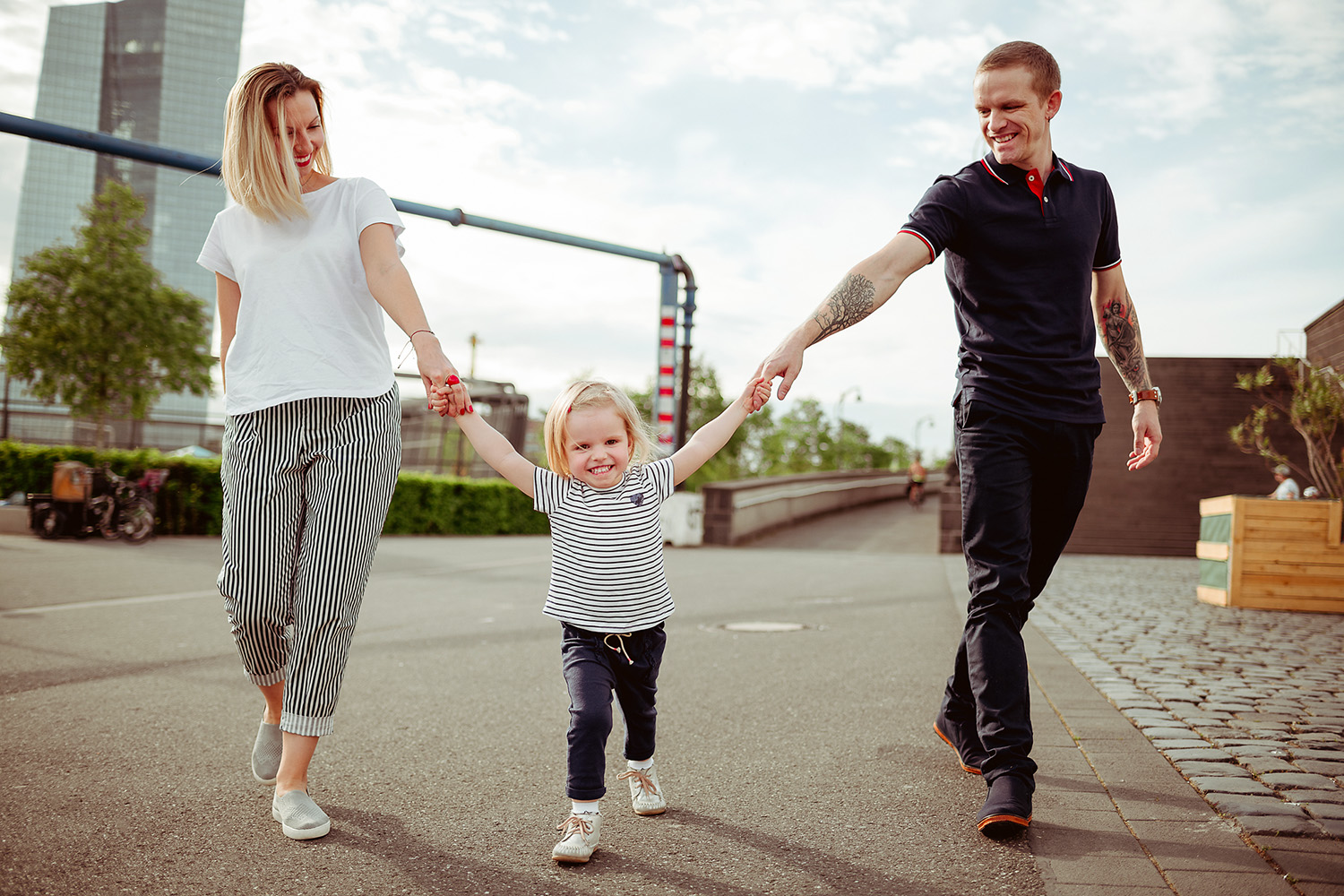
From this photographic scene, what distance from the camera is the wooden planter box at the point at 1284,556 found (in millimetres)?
9414

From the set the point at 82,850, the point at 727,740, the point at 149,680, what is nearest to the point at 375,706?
the point at 149,680

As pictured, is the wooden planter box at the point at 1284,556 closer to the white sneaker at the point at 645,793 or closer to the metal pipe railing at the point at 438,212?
the metal pipe railing at the point at 438,212

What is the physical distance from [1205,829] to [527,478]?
2043mm

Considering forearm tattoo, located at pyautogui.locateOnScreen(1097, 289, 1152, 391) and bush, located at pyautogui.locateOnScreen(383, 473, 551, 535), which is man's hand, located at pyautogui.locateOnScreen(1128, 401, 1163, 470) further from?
bush, located at pyautogui.locateOnScreen(383, 473, 551, 535)

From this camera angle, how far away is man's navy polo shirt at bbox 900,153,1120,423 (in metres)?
3.09

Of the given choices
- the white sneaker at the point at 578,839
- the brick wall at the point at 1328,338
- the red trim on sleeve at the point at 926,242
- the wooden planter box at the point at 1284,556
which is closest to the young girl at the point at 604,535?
the white sneaker at the point at 578,839

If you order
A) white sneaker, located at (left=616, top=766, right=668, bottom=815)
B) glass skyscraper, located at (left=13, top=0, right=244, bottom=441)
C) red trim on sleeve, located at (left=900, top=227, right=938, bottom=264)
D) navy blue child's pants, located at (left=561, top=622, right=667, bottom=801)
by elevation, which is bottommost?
white sneaker, located at (left=616, top=766, right=668, bottom=815)

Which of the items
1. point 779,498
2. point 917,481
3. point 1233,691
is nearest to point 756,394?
point 1233,691

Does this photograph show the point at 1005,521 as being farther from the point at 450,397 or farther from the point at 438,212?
the point at 438,212

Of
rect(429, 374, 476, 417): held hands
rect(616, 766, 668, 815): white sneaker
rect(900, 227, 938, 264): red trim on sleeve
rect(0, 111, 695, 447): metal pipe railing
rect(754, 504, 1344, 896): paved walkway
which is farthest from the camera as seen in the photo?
rect(0, 111, 695, 447): metal pipe railing

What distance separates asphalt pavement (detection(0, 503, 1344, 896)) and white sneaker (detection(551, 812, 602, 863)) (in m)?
0.04

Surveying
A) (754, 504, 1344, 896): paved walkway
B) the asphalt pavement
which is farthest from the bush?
(754, 504, 1344, 896): paved walkway

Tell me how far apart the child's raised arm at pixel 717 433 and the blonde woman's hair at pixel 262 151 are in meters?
1.22

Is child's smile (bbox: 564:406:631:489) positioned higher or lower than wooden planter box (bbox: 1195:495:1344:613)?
higher
